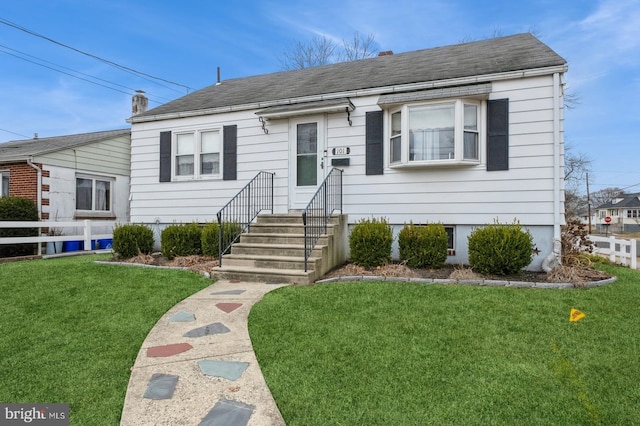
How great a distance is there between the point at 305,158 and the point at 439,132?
2894 mm

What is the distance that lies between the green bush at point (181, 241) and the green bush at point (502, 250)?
540cm

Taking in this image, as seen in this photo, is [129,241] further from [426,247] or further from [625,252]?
[625,252]

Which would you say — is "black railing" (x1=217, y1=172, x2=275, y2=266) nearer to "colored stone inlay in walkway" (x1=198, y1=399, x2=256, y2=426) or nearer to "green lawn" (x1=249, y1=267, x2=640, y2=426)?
"green lawn" (x1=249, y1=267, x2=640, y2=426)

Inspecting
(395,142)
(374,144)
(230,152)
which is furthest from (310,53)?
(395,142)

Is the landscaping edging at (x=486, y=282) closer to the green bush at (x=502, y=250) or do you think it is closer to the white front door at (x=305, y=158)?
the green bush at (x=502, y=250)

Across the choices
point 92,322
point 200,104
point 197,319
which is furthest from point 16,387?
point 200,104

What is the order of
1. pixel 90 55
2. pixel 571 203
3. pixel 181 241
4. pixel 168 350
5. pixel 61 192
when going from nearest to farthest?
pixel 168 350 < pixel 181 241 < pixel 61 192 < pixel 90 55 < pixel 571 203

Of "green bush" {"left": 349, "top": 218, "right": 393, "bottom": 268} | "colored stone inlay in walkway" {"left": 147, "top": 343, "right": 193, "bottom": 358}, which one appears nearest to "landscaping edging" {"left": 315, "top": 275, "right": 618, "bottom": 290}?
"green bush" {"left": 349, "top": 218, "right": 393, "bottom": 268}

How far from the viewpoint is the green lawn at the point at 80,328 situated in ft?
8.61

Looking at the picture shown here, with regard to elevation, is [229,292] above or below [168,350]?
above

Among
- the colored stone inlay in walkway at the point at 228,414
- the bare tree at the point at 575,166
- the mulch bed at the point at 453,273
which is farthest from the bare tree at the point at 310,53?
the colored stone inlay in walkway at the point at 228,414

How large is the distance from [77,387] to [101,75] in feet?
64.4

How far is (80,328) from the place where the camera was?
3848 millimetres

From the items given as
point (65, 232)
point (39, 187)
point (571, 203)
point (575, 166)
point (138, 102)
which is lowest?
point (65, 232)
